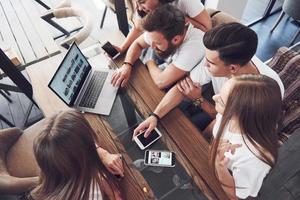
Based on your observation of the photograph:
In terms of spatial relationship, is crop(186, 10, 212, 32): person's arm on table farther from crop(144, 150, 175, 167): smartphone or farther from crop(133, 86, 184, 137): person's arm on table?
crop(144, 150, 175, 167): smartphone

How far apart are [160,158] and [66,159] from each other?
0.51 metres

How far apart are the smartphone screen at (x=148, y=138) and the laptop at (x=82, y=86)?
0.27 m

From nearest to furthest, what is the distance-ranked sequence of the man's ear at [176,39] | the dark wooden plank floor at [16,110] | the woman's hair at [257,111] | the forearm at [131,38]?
1. the woman's hair at [257,111]
2. the man's ear at [176,39]
3. the forearm at [131,38]
4. the dark wooden plank floor at [16,110]

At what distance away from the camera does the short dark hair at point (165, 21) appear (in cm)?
138

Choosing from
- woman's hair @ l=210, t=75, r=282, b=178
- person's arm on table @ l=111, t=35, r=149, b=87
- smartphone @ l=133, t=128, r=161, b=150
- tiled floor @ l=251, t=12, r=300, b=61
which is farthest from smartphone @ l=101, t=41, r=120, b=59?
tiled floor @ l=251, t=12, r=300, b=61

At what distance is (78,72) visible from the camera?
1.50 m

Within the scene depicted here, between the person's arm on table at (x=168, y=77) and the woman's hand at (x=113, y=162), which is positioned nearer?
the woman's hand at (x=113, y=162)

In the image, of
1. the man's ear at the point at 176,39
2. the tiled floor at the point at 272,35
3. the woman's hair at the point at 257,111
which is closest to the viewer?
the woman's hair at the point at 257,111

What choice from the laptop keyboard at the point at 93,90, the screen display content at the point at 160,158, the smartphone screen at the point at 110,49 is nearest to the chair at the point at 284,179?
the screen display content at the point at 160,158

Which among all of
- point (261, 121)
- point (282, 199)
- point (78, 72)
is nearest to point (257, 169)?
point (261, 121)

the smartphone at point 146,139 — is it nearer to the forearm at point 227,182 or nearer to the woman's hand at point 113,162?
the woman's hand at point 113,162

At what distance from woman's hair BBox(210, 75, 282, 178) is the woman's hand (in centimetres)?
55

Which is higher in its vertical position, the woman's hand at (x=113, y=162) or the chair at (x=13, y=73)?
the chair at (x=13, y=73)

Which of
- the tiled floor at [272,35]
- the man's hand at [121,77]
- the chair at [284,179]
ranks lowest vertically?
the chair at [284,179]
